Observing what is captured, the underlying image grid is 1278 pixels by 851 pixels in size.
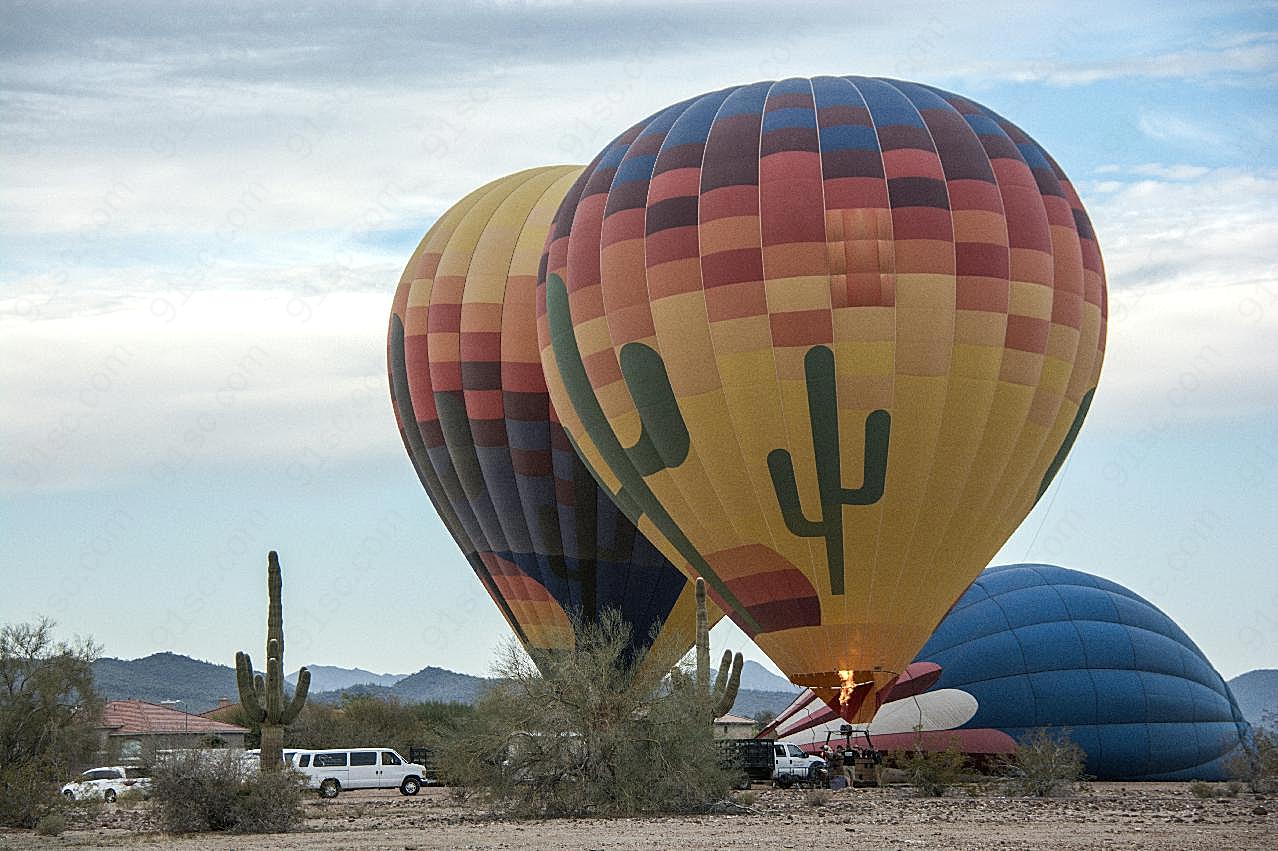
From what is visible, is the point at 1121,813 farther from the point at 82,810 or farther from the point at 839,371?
the point at 82,810

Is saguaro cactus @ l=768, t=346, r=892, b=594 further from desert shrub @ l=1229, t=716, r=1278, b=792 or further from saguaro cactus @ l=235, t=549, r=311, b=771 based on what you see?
desert shrub @ l=1229, t=716, r=1278, b=792

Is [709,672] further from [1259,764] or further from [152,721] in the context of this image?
[152,721]

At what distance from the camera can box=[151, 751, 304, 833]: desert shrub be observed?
74.2 feet

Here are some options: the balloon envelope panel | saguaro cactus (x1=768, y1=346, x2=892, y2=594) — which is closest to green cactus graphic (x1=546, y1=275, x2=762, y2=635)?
saguaro cactus (x1=768, y1=346, x2=892, y2=594)

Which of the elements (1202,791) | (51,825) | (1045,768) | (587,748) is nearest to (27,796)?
(51,825)

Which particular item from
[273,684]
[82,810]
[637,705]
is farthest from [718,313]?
[82,810]

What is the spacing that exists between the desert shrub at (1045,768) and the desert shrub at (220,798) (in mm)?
13839

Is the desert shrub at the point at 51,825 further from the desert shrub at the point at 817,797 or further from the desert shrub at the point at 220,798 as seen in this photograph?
the desert shrub at the point at 817,797

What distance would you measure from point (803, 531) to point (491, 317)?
9172 millimetres

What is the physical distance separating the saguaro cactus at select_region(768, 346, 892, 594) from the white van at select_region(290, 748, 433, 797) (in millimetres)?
14680

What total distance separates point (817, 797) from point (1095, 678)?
972cm

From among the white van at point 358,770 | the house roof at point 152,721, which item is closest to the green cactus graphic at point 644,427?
the white van at point 358,770

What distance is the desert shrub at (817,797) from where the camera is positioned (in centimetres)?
2610

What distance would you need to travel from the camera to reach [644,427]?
2581 cm
